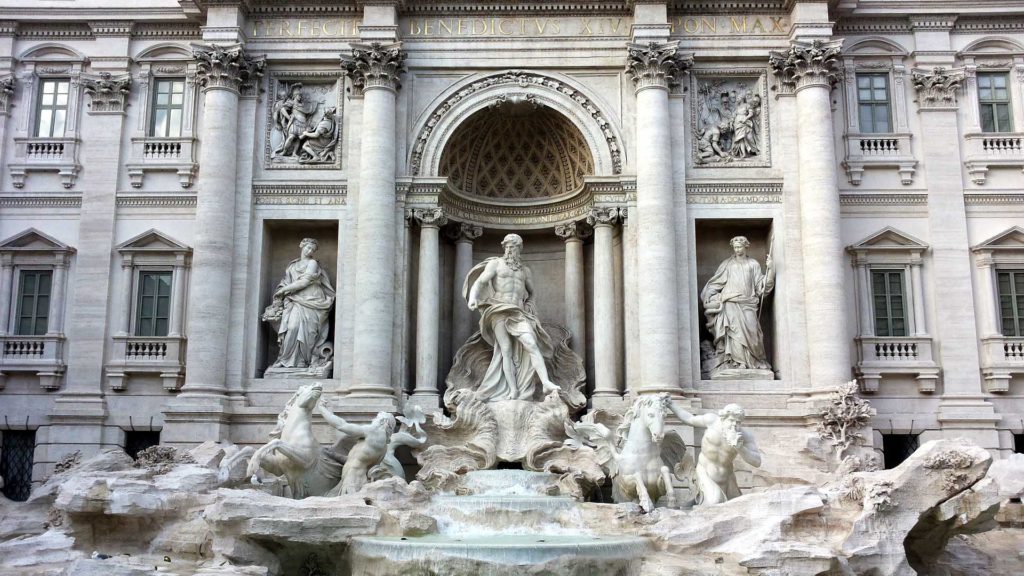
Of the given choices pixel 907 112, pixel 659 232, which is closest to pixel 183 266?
pixel 659 232

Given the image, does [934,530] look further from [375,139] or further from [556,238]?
[375,139]

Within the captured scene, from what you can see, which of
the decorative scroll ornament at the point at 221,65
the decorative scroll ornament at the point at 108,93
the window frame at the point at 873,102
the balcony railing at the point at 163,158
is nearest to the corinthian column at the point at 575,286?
the window frame at the point at 873,102

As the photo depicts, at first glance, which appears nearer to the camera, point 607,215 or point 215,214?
point 215,214

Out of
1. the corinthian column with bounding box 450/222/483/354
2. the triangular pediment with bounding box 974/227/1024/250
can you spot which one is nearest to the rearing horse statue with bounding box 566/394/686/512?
the corinthian column with bounding box 450/222/483/354

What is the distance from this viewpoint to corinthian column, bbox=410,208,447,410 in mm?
19859

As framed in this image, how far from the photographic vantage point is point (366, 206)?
20016mm

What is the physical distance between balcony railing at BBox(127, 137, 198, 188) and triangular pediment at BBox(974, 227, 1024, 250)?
59.4ft

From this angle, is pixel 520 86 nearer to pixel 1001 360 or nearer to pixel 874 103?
pixel 874 103

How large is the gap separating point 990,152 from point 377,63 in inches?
558

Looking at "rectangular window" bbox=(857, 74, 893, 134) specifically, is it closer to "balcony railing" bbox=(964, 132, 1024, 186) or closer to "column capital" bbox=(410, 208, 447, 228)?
"balcony railing" bbox=(964, 132, 1024, 186)

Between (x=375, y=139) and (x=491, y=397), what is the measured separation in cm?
625

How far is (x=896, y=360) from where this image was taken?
20172 millimetres

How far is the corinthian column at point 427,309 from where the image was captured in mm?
19859

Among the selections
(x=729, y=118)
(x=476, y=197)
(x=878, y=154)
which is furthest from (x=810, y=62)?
(x=476, y=197)
